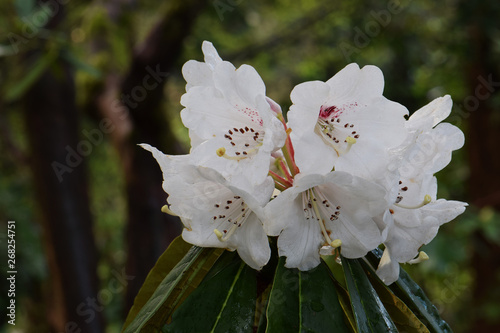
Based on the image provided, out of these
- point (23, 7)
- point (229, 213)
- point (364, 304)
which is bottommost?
point (364, 304)

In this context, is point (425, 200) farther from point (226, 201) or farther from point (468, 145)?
point (468, 145)

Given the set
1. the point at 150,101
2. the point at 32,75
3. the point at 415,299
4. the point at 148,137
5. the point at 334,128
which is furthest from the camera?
the point at 148,137

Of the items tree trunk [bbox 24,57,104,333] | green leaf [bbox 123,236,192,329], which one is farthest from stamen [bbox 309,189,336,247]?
tree trunk [bbox 24,57,104,333]

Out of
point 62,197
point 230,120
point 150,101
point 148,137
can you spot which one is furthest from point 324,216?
point 148,137

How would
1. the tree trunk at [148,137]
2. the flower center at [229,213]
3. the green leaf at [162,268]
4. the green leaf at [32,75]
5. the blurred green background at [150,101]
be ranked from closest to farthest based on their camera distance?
the flower center at [229,213]
the green leaf at [162,268]
the green leaf at [32,75]
the blurred green background at [150,101]
the tree trunk at [148,137]

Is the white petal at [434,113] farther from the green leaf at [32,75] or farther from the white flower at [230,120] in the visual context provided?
the green leaf at [32,75]

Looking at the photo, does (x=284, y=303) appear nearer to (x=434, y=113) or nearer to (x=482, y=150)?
(x=434, y=113)

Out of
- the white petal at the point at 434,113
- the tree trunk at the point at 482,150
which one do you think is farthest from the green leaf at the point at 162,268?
the tree trunk at the point at 482,150

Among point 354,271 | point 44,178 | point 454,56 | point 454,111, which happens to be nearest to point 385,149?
point 354,271
